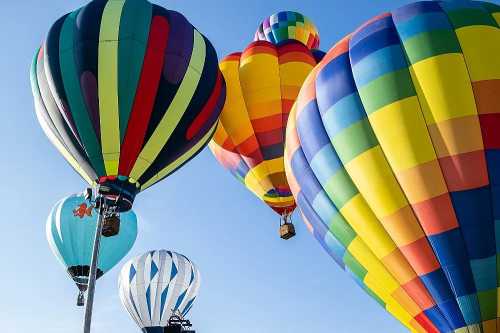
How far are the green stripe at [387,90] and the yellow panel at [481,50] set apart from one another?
0.87m

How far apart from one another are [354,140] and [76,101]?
5.55 meters

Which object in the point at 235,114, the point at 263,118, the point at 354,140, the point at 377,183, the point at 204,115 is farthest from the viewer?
the point at 235,114

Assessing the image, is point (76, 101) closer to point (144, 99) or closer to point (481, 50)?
point (144, 99)

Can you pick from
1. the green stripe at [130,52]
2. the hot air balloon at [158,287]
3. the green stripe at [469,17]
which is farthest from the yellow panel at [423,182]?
the hot air balloon at [158,287]

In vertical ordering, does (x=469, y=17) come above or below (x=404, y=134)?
above

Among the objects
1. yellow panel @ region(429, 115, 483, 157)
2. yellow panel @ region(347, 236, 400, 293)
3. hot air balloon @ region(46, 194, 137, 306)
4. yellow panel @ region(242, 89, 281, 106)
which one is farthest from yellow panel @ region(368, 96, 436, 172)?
hot air balloon @ region(46, 194, 137, 306)

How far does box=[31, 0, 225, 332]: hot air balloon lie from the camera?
11.3 m

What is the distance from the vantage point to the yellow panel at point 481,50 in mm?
8430

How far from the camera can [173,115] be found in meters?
11.9

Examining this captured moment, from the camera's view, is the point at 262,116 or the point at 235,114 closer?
the point at 262,116

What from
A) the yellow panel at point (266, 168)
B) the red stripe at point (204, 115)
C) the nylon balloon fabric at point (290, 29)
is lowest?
the yellow panel at point (266, 168)

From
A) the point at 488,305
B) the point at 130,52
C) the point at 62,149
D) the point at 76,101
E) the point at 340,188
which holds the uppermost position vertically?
the point at 130,52

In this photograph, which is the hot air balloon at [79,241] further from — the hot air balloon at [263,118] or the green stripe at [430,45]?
the green stripe at [430,45]

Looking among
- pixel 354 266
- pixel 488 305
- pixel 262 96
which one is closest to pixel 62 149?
pixel 262 96
